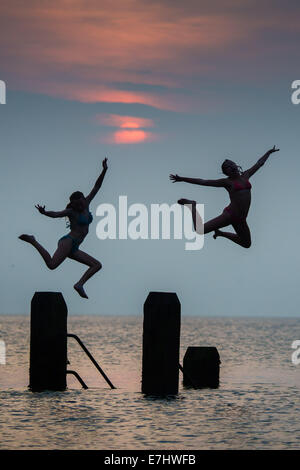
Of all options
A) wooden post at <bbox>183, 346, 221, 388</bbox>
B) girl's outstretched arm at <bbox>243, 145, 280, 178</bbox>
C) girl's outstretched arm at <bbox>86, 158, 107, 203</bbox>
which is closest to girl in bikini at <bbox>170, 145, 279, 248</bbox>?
girl's outstretched arm at <bbox>243, 145, 280, 178</bbox>

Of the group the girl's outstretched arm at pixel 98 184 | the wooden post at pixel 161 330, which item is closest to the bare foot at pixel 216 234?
the wooden post at pixel 161 330

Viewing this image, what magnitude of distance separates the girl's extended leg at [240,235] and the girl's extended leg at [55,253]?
339cm

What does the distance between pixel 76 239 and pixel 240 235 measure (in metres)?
3.72

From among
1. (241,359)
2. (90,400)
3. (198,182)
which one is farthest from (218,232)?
(241,359)

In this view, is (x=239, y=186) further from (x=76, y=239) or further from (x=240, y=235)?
(x=76, y=239)

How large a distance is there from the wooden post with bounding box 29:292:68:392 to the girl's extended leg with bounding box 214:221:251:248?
12.7ft

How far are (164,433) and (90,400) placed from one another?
476cm

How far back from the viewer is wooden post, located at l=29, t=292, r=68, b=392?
22359mm

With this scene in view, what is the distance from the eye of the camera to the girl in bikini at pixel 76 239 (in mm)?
22188

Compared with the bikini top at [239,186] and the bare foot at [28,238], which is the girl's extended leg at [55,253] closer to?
the bare foot at [28,238]

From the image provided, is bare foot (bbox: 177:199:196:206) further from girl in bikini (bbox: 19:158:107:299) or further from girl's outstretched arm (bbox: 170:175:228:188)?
girl in bikini (bbox: 19:158:107:299)

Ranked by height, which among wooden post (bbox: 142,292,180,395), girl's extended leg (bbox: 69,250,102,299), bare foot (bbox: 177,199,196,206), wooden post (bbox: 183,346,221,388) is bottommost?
wooden post (bbox: 183,346,221,388)
